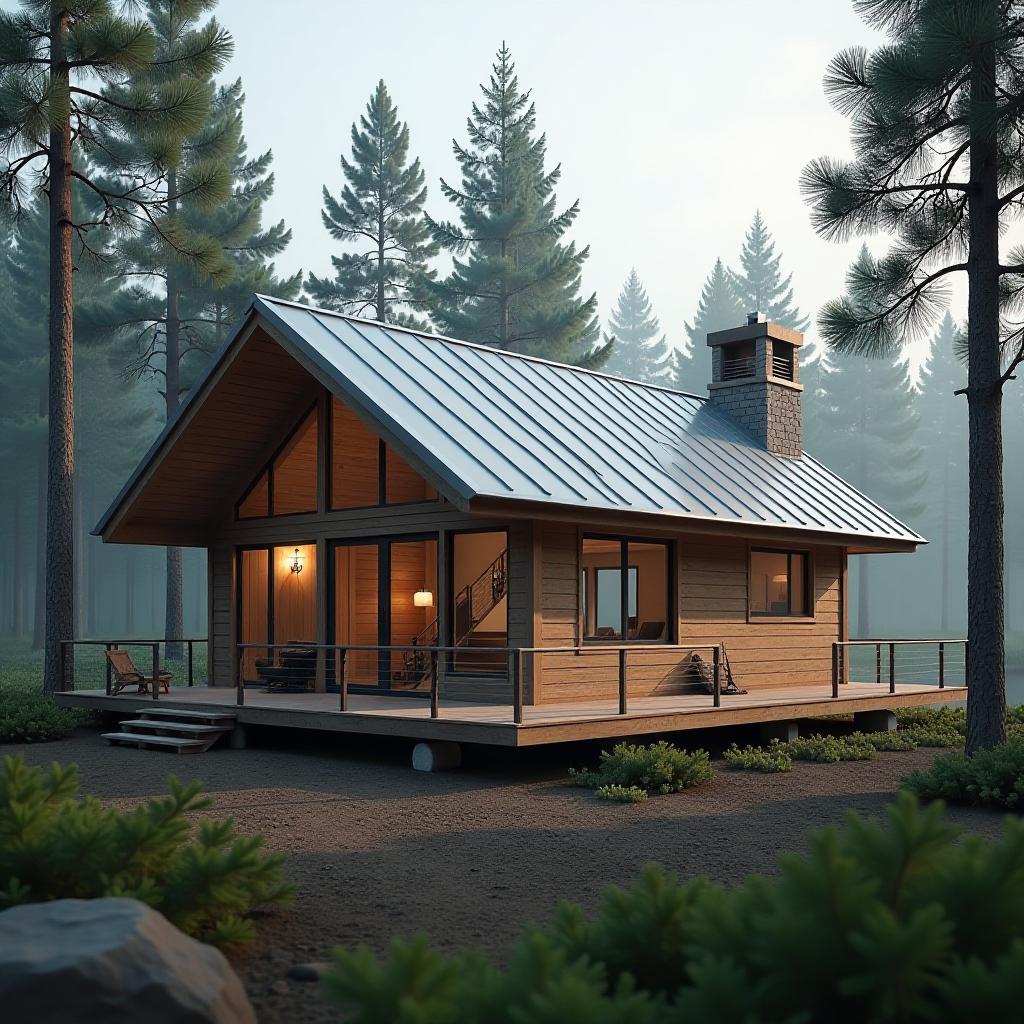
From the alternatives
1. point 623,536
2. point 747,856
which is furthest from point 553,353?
point 747,856

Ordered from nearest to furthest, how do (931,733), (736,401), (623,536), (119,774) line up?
(119,774) < (623,536) < (931,733) < (736,401)

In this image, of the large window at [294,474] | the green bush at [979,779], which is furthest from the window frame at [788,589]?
the large window at [294,474]

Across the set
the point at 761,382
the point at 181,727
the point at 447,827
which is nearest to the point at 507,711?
the point at 447,827

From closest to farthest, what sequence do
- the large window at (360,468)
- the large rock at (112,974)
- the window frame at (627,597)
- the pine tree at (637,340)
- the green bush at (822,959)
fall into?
the green bush at (822,959) < the large rock at (112,974) < the window frame at (627,597) < the large window at (360,468) < the pine tree at (637,340)

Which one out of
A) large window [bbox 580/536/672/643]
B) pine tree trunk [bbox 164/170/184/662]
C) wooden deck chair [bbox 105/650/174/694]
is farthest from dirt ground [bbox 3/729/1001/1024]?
pine tree trunk [bbox 164/170/184/662]

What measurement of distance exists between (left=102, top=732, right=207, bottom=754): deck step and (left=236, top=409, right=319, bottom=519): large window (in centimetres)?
405

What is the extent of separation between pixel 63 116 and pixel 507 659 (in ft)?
35.6

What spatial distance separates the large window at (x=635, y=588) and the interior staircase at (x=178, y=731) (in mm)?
4725

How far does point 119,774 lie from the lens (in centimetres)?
1215

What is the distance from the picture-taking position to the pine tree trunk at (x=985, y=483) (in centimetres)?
1212

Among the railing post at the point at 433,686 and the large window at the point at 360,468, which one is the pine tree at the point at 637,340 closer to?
the large window at the point at 360,468

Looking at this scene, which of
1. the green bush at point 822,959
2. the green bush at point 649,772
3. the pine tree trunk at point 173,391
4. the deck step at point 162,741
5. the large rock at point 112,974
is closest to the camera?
the green bush at point 822,959

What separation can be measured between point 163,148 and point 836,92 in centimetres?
1156

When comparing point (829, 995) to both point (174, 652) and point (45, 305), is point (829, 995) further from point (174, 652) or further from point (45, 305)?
point (45, 305)
